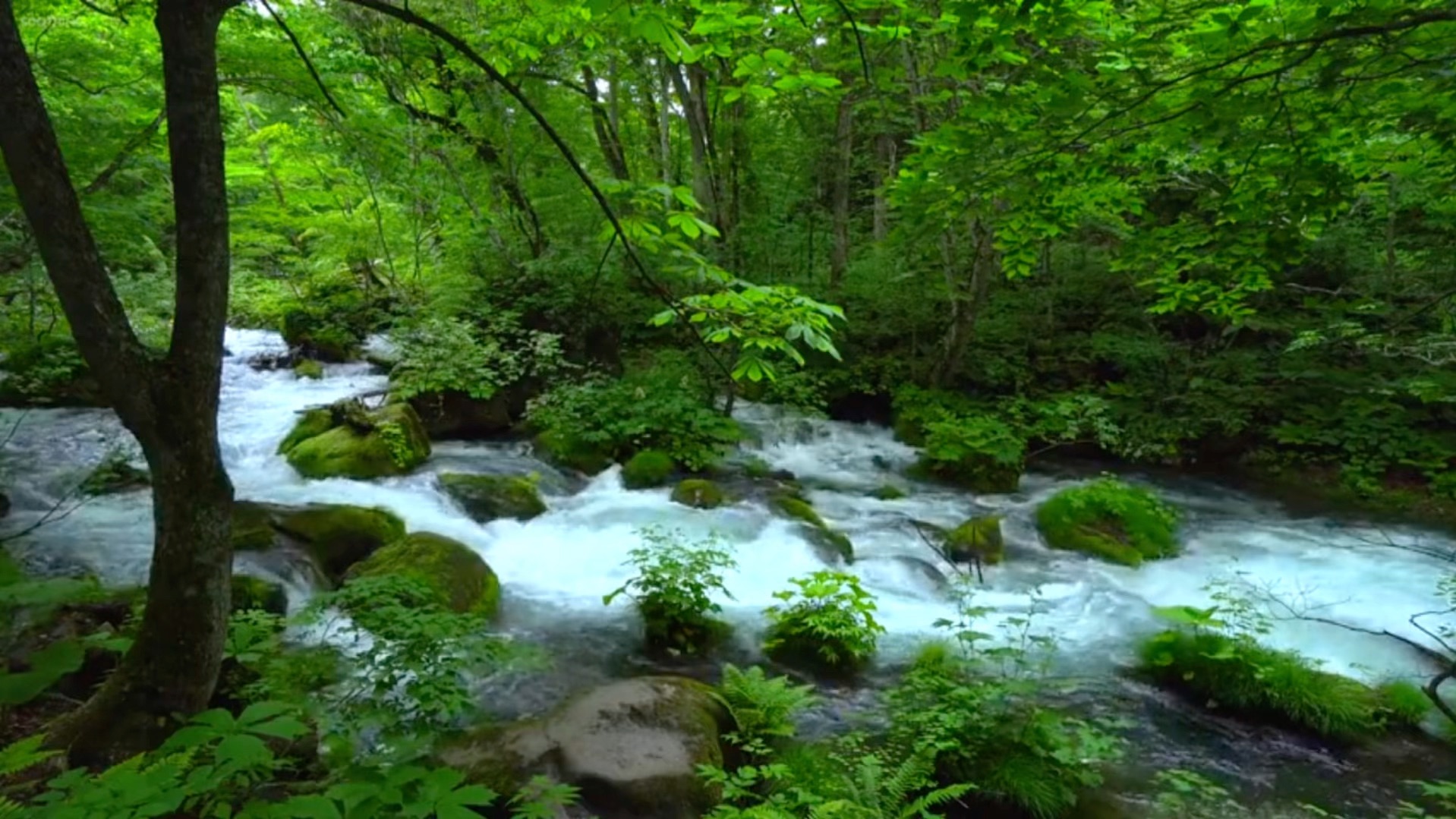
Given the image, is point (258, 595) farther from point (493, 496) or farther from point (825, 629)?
point (825, 629)

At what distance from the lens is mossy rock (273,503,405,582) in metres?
6.55

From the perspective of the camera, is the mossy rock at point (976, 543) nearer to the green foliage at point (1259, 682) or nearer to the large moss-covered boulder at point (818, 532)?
the large moss-covered boulder at point (818, 532)

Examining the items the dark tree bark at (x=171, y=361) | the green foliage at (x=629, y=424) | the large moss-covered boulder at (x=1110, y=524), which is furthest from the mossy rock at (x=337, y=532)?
the large moss-covered boulder at (x=1110, y=524)

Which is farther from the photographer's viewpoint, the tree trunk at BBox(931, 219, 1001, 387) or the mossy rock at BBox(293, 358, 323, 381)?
the mossy rock at BBox(293, 358, 323, 381)

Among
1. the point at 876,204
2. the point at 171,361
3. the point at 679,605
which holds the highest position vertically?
the point at 876,204

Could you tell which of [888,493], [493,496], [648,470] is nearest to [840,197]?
[888,493]

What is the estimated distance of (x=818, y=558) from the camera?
7832 millimetres

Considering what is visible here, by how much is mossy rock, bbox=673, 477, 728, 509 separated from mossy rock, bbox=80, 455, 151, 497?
5.21 metres

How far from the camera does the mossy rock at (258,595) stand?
505 cm

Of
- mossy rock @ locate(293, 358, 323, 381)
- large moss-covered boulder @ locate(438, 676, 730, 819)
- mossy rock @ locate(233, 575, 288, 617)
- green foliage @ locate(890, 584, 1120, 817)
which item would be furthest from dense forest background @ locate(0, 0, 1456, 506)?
mossy rock @ locate(233, 575, 288, 617)

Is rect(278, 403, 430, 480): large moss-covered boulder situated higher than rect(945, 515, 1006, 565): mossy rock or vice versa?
rect(278, 403, 430, 480): large moss-covered boulder

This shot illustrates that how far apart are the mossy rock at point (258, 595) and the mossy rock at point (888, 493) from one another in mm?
7092

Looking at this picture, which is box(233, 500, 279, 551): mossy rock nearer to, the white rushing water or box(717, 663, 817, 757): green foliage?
the white rushing water

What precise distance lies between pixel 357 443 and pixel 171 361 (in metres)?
6.84
